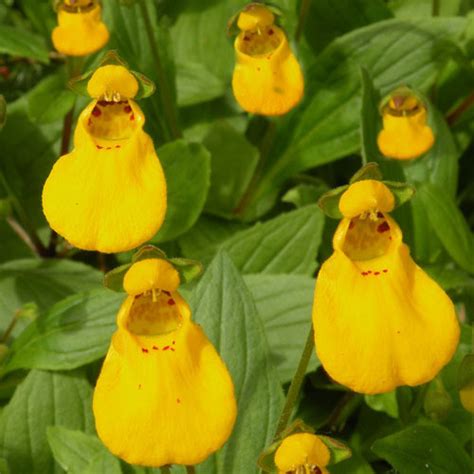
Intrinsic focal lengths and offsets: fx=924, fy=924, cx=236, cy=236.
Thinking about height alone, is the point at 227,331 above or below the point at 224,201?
above

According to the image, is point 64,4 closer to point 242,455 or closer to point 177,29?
point 177,29

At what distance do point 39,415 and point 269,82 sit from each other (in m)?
0.76

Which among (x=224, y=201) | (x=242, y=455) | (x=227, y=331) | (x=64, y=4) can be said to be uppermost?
(x=64, y=4)

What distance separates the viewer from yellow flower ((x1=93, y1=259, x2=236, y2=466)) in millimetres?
1153

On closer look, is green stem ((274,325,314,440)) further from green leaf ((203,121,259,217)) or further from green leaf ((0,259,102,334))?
green leaf ((203,121,259,217))

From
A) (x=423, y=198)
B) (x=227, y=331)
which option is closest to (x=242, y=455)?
(x=227, y=331)

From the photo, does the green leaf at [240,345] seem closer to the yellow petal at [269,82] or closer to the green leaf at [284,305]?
the green leaf at [284,305]

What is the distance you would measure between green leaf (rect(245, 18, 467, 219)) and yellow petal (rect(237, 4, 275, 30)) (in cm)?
38

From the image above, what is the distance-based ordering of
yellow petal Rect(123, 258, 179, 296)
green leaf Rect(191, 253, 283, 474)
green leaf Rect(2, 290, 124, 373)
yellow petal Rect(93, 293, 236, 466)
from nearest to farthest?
yellow petal Rect(93, 293, 236, 466) → yellow petal Rect(123, 258, 179, 296) → green leaf Rect(191, 253, 283, 474) → green leaf Rect(2, 290, 124, 373)

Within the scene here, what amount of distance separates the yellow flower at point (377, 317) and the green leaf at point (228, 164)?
0.95 meters

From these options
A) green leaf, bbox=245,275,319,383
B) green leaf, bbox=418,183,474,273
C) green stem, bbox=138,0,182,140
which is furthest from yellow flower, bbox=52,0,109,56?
green leaf, bbox=418,183,474,273

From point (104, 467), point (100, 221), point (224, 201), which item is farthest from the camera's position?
point (224, 201)

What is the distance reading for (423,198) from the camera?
1.87 metres

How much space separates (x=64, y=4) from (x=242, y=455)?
40.7 inches
